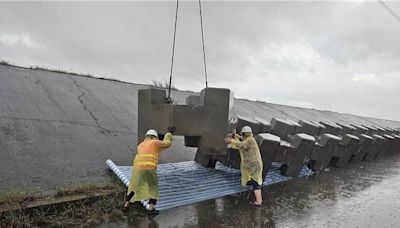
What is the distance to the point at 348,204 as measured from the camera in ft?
22.6

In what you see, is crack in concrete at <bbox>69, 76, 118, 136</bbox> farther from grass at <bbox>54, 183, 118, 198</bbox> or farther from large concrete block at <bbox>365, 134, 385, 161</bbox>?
large concrete block at <bbox>365, 134, 385, 161</bbox>

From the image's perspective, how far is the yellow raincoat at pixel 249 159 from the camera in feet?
22.2

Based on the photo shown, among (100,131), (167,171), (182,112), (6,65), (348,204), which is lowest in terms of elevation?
(348,204)

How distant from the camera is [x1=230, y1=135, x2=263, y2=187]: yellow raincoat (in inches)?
267

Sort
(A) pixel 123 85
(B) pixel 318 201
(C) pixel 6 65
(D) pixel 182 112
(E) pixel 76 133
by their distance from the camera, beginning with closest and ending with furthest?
(D) pixel 182 112 < (B) pixel 318 201 < (E) pixel 76 133 < (C) pixel 6 65 < (A) pixel 123 85

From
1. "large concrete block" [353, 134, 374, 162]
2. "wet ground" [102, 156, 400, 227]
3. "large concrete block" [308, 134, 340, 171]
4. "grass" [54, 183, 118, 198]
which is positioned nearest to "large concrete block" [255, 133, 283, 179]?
"wet ground" [102, 156, 400, 227]

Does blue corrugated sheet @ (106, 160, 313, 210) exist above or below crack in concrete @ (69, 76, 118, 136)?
below

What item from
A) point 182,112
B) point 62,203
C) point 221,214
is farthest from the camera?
point 182,112

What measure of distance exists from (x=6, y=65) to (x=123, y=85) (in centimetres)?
434

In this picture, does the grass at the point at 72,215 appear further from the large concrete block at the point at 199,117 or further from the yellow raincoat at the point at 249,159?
the yellow raincoat at the point at 249,159

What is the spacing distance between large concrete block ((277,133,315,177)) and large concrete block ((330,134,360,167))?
9.43 feet

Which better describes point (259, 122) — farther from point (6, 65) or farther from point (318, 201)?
point (6, 65)

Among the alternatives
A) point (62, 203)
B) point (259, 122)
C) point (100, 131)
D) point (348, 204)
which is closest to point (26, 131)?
point (100, 131)

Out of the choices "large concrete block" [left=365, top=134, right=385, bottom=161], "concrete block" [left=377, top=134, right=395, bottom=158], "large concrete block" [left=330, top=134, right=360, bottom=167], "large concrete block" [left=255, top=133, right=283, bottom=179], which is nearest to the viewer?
"large concrete block" [left=255, top=133, right=283, bottom=179]
